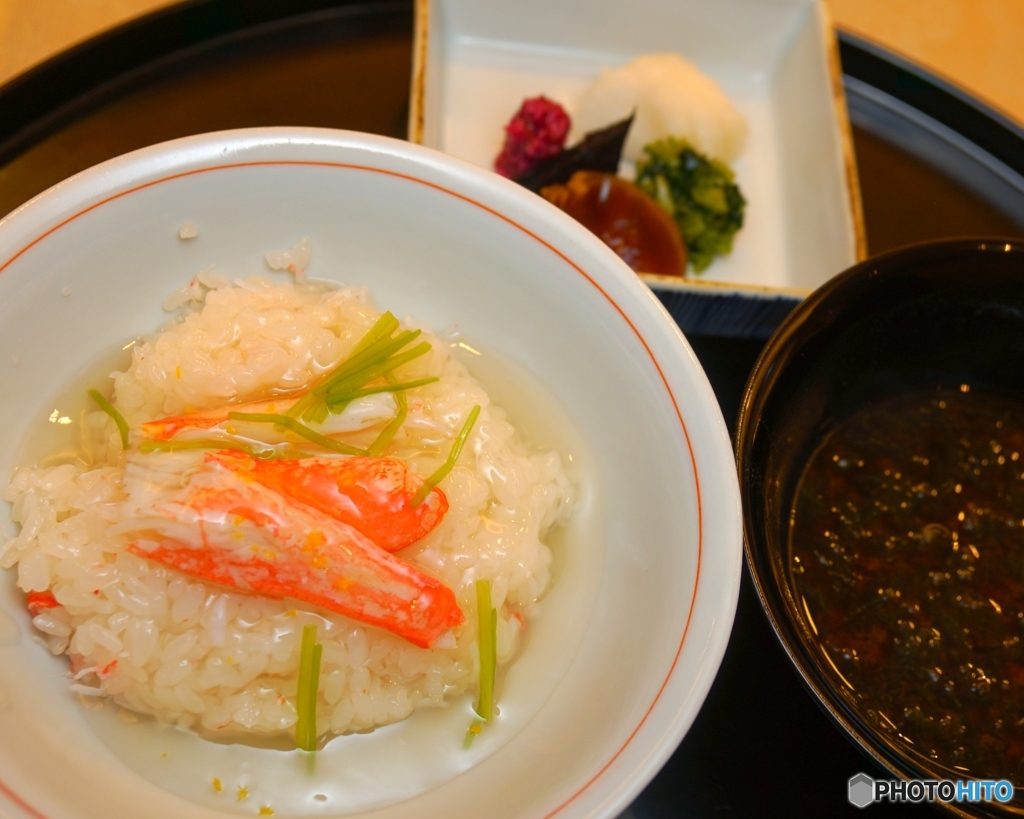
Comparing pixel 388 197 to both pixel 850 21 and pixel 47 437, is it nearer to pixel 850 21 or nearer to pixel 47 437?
pixel 47 437

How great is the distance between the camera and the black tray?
1.52m

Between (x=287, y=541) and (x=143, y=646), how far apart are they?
335mm

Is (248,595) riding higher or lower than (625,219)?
lower

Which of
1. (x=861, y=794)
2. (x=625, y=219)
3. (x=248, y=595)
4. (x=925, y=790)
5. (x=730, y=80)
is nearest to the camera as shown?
(x=925, y=790)

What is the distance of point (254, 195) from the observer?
4.93 feet

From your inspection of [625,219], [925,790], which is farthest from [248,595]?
[625,219]

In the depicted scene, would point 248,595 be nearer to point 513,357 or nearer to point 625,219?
point 513,357

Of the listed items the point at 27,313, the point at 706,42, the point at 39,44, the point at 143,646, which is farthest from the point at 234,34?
the point at 143,646

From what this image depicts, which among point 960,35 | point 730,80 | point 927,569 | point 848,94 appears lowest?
point 927,569

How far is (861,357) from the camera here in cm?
183

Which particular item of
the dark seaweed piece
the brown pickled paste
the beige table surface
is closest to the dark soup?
the brown pickled paste

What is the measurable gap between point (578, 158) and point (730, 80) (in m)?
0.93

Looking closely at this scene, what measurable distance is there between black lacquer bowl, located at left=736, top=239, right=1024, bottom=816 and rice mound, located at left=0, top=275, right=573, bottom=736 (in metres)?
0.43

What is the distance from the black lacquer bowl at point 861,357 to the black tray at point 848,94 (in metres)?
0.23
